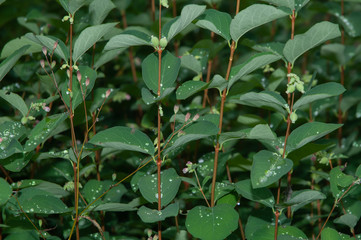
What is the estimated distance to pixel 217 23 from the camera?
0.94 m

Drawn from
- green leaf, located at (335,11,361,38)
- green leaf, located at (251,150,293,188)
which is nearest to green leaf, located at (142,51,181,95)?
green leaf, located at (251,150,293,188)

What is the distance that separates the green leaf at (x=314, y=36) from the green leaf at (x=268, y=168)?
0.76 ft

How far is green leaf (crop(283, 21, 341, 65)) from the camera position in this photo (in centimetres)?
87

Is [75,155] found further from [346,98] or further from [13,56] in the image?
[346,98]

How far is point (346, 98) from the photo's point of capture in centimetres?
138

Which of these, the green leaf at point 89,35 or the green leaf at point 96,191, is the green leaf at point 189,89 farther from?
the green leaf at point 96,191

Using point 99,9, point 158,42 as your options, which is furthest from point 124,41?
point 99,9

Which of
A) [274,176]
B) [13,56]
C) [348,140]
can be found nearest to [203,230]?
[274,176]

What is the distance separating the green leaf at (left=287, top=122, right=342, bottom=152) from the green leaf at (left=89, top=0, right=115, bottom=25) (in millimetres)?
544

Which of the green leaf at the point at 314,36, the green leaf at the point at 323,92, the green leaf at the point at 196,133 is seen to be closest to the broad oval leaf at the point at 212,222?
the green leaf at the point at 196,133

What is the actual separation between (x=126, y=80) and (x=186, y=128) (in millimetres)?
707

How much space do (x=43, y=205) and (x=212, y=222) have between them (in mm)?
365

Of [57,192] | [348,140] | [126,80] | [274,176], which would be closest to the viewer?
[274,176]

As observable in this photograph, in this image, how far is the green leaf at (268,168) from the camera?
2.62 feet
